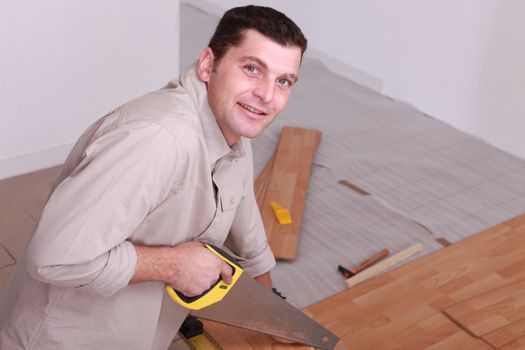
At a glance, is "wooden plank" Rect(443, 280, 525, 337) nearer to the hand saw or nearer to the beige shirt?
the hand saw

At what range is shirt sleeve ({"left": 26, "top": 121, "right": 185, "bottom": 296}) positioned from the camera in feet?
4.61

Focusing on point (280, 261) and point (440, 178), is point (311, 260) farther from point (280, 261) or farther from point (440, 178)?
point (440, 178)

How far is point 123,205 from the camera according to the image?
1446mm

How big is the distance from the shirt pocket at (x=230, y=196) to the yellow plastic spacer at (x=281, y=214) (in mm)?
1491

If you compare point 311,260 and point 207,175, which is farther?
point 311,260

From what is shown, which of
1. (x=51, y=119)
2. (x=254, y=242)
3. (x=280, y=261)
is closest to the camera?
(x=254, y=242)

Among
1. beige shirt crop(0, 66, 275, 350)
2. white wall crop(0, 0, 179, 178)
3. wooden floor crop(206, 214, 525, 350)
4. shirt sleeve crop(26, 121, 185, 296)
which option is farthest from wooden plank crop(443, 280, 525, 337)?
white wall crop(0, 0, 179, 178)

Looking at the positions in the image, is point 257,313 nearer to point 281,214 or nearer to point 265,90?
point 265,90

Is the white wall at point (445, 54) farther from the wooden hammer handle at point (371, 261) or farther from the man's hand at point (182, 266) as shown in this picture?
the man's hand at point (182, 266)

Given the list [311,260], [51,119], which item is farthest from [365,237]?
[51,119]

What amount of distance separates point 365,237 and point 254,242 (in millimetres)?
1382

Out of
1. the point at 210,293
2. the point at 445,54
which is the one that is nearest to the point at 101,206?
the point at 210,293

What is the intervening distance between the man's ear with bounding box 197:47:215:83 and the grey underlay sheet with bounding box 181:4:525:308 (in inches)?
57.4

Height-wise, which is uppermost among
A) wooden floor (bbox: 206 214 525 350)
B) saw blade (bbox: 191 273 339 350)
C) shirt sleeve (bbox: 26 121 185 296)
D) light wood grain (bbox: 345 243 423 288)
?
shirt sleeve (bbox: 26 121 185 296)
